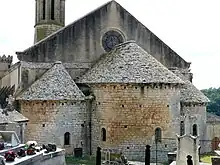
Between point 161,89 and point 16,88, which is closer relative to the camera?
point 161,89

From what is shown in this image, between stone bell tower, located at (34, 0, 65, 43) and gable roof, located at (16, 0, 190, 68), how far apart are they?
27.5 feet

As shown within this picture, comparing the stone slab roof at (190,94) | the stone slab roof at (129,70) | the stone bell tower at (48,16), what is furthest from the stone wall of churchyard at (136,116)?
the stone bell tower at (48,16)

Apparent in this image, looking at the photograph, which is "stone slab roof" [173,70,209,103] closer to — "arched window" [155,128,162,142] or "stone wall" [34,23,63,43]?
"arched window" [155,128,162,142]

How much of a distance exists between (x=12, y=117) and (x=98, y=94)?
613 centimetres

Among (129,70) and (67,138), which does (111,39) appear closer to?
(129,70)

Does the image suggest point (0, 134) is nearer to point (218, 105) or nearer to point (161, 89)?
point (161, 89)

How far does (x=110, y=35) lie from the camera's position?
3453 centimetres

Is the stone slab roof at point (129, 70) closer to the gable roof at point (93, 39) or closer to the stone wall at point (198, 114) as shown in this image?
the gable roof at point (93, 39)

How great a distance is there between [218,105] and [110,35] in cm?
5506

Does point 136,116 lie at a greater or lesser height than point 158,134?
greater

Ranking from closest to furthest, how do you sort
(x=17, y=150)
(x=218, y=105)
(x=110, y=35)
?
1. (x=17, y=150)
2. (x=110, y=35)
3. (x=218, y=105)

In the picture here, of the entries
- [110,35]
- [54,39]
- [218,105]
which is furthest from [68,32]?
[218,105]

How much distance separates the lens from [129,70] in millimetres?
30188

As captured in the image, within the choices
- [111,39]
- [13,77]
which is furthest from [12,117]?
[111,39]
